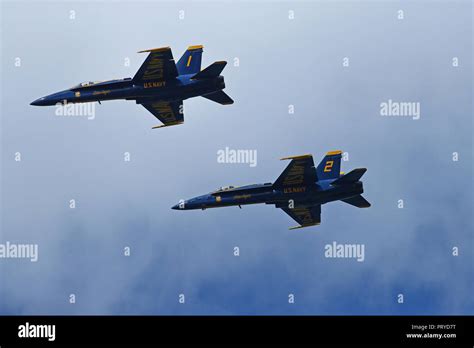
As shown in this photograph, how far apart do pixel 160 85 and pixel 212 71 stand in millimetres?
4537

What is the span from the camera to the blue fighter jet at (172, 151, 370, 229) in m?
81.2

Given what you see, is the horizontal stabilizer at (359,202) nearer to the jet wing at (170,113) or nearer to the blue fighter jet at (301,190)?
the blue fighter jet at (301,190)

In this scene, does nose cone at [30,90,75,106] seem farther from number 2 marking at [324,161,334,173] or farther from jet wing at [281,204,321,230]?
number 2 marking at [324,161,334,173]

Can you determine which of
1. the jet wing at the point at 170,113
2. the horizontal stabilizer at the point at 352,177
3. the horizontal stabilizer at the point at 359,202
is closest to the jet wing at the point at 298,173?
the horizontal stabilizer at the point at 352,177

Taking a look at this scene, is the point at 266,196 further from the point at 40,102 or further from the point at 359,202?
the point at 40,102

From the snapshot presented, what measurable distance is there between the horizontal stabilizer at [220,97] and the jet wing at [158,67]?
3.08 m

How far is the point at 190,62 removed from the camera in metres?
84.6

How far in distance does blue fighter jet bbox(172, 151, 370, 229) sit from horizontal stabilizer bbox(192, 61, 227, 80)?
27.1 ft

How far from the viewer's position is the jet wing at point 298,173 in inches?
3199

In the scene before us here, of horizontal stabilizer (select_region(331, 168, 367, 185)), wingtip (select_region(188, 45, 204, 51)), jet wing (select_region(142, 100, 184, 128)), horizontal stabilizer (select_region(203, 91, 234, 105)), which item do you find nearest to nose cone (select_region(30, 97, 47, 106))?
jet wing (select_region(142, 100, 184, 128))
